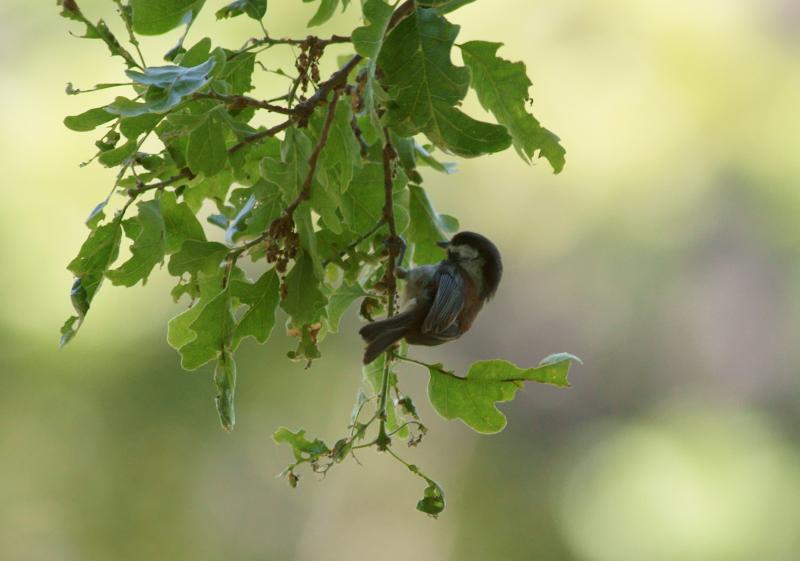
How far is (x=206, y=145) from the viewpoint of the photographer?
1342 millimetres

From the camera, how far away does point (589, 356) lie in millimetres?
6840

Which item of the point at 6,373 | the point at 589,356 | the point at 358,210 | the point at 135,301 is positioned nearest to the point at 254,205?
the point at 358,210

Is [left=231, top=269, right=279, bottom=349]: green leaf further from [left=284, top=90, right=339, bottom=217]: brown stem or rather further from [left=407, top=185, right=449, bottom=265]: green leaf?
[left=407, top=185, right=449, bottom=265]: green leaf

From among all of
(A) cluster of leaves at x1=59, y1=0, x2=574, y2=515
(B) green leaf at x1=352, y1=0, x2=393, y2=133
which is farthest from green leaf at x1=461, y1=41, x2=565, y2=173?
(B) green leaf at x1=352, y1=0, x2=393, y2=133

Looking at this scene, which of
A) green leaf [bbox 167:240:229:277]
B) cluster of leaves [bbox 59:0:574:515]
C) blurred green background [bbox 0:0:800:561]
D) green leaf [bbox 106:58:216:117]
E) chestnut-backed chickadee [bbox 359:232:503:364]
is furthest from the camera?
blurred green background [bbox 0:0:800:561]

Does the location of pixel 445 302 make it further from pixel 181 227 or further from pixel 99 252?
pixel 99 252

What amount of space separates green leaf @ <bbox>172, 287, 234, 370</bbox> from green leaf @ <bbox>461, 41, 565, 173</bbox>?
0.50 meters

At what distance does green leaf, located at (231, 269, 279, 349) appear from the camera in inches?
59.7

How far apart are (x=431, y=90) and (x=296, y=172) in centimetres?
22

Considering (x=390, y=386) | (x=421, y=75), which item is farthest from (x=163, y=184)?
(x=390, y=386)

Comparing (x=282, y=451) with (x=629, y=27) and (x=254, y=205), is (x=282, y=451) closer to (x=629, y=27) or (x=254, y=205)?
(x=629, y=27)

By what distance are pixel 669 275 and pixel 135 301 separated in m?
3.63

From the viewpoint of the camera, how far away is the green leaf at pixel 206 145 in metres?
1.34

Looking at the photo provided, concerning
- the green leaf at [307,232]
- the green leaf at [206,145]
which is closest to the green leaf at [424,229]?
the green leaf at [307,232]
